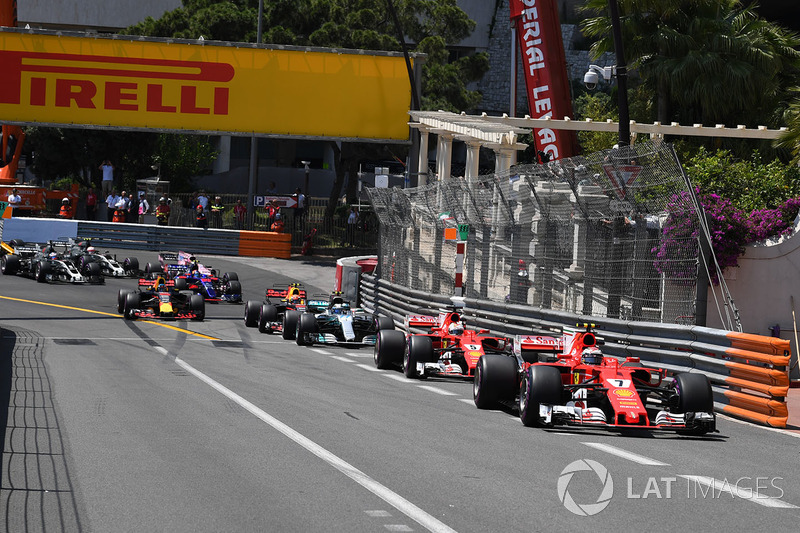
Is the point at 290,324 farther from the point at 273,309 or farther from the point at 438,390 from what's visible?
the point at 438,390

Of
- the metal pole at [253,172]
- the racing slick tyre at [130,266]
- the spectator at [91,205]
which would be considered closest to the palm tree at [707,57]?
the metal pole at [253,172]

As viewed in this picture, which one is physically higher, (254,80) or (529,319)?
(254,80)

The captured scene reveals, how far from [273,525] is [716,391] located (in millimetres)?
6971

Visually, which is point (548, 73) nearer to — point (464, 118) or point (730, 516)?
point (464, 118)

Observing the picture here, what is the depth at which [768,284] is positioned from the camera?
16062mm

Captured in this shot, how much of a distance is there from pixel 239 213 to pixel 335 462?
3351cm

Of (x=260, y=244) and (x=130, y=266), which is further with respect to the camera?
(x=260, y=244)

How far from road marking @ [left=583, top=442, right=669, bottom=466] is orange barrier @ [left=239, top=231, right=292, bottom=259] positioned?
2887 cm

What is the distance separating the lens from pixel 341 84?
34.9m

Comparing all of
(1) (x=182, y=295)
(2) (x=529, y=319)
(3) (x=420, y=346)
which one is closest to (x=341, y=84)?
(1) (x=182, y=295)

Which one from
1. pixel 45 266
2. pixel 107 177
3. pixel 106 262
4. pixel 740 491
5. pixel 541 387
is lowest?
pixel 45 266

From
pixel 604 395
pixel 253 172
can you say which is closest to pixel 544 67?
pixel 253 172

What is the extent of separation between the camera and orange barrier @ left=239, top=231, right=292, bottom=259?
3759 cm

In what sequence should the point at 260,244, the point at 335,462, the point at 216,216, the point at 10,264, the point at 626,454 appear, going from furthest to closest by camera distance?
the point at 216,216 → the point at 260,244 → the point at 10,264 → the point at 626,454 → the point at 335,462
